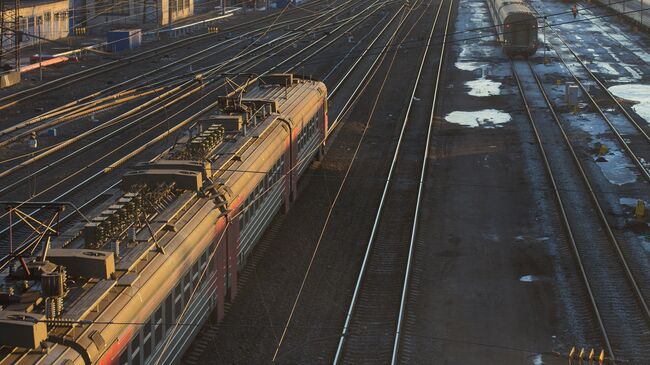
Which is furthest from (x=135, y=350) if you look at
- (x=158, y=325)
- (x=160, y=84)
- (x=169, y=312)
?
(x=160, y=84)

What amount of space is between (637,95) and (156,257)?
38502mm

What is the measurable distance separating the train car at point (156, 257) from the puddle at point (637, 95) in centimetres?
2396

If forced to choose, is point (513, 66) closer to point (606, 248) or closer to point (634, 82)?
point (634, 82)

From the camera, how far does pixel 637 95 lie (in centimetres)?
4716

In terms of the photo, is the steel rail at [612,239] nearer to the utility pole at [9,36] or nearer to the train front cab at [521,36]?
the train front cab at [521,36]

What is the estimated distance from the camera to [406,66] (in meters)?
56.1

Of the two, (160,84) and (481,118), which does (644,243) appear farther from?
(160,84)

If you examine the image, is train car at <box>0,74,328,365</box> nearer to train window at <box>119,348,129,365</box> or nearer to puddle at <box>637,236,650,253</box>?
train window at <box>119,348,129,365</box>

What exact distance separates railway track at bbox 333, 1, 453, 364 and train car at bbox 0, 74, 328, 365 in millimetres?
2616

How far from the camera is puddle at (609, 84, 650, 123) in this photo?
42312mm

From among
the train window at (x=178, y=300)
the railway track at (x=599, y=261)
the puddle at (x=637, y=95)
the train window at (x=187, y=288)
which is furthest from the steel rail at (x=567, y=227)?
the train window at (x=178, y=300)

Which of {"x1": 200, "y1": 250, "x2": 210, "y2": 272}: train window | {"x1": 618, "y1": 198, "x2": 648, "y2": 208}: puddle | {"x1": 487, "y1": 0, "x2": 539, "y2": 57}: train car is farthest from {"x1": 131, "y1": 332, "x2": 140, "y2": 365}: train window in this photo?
{"x1": 487, "y1": 0, "x2": 539, "y2": 57}: train car

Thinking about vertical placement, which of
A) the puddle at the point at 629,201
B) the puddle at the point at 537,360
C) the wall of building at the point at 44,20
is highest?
the wall of building at the point at 44,20

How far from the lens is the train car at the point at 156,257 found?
36.7ft
